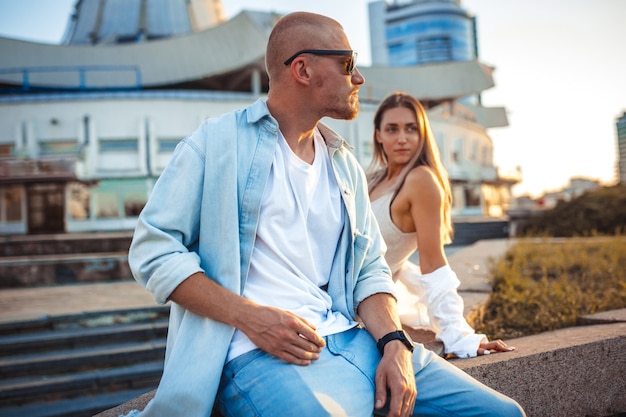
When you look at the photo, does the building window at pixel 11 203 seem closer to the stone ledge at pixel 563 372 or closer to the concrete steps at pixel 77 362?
the concrete steps at pixel 77 362

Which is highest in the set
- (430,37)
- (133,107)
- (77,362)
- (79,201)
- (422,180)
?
(430,37)

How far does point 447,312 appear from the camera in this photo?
111 inches

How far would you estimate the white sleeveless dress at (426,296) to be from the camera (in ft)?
8.90

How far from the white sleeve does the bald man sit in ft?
2.82

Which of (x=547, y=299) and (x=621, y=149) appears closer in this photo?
(x=547, y=299)

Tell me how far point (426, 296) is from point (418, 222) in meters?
0.43

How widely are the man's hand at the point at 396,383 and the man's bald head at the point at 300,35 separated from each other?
112 cm

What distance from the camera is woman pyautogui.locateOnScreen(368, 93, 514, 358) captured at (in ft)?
9.18

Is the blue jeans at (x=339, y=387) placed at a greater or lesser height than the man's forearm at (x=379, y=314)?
lesser

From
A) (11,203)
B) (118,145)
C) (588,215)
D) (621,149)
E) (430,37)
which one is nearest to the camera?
(588,215)

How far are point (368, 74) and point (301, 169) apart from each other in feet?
136

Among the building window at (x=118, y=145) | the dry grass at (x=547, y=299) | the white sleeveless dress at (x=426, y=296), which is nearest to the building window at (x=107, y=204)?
the building window at (x=118, y=145)

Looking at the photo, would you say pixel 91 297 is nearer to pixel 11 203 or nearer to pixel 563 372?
pixel 563 372

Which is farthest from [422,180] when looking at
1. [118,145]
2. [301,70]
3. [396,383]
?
[118,145]
